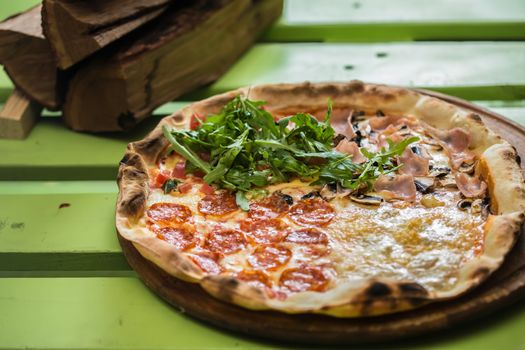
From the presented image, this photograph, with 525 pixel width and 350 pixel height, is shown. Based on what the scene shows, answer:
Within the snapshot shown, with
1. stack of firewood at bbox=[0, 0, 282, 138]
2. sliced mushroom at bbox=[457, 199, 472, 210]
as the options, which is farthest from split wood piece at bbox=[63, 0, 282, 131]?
sliced mushroom at bbox=[457, 199, 472, 210]

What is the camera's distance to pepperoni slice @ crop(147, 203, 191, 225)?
2.88 m

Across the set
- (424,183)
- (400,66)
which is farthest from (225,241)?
(400,66)

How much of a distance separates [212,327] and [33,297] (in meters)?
0.69

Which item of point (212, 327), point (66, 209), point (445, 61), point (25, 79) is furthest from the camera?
point (445, 61)

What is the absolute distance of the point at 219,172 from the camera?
10.1ft

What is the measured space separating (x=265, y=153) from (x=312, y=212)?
0.34 metres

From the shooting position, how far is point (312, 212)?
2.92 metres

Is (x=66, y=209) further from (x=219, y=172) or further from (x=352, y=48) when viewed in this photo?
(x=352, y=48)

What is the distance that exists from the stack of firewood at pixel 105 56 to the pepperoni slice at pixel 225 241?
1196 millimetres

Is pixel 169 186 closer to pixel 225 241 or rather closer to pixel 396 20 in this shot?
pixel 225 241

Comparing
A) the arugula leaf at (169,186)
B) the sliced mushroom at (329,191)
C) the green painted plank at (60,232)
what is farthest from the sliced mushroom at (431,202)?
the green painted plank at (60,232)

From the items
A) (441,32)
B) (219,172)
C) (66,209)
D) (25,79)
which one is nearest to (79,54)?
(25,79)

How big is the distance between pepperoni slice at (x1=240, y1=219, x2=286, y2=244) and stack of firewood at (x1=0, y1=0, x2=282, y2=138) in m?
1.18

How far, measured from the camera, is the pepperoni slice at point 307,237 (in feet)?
8.95
